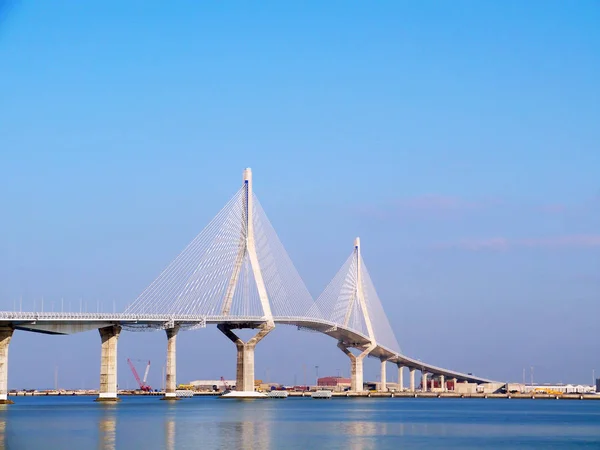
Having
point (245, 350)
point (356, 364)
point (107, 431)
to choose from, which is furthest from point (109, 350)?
point (356, 364)

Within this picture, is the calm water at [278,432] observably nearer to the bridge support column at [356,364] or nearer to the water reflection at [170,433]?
the water reflection at [170,433]

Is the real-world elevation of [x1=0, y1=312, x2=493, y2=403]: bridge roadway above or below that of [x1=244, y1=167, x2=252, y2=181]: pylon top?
below

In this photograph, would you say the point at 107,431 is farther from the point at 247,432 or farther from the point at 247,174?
the point at 247,174

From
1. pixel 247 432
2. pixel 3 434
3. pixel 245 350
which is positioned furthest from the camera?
pixel 245 350

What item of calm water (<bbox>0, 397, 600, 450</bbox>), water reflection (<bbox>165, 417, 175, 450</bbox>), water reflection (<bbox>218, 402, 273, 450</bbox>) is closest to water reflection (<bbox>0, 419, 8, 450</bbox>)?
calm water (<bbox>0, 397, 600, 450</bbox>)

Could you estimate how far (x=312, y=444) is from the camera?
162 ft

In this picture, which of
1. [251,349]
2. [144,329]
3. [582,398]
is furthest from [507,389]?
[144,329]

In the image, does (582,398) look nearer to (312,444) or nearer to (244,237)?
(244,237)

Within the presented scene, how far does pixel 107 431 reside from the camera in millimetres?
56906

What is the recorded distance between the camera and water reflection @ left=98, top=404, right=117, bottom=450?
47481 mm

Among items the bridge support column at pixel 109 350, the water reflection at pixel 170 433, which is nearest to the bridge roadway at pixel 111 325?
the bridge support column at pixel 109 350

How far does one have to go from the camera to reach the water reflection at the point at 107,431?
156ft

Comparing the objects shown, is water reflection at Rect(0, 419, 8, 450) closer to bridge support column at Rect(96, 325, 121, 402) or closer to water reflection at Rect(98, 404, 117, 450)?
water reflection at Rect(98, 404, 117, 450)

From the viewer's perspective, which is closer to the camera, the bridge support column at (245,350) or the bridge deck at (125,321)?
the bridge deck at (125,321)
